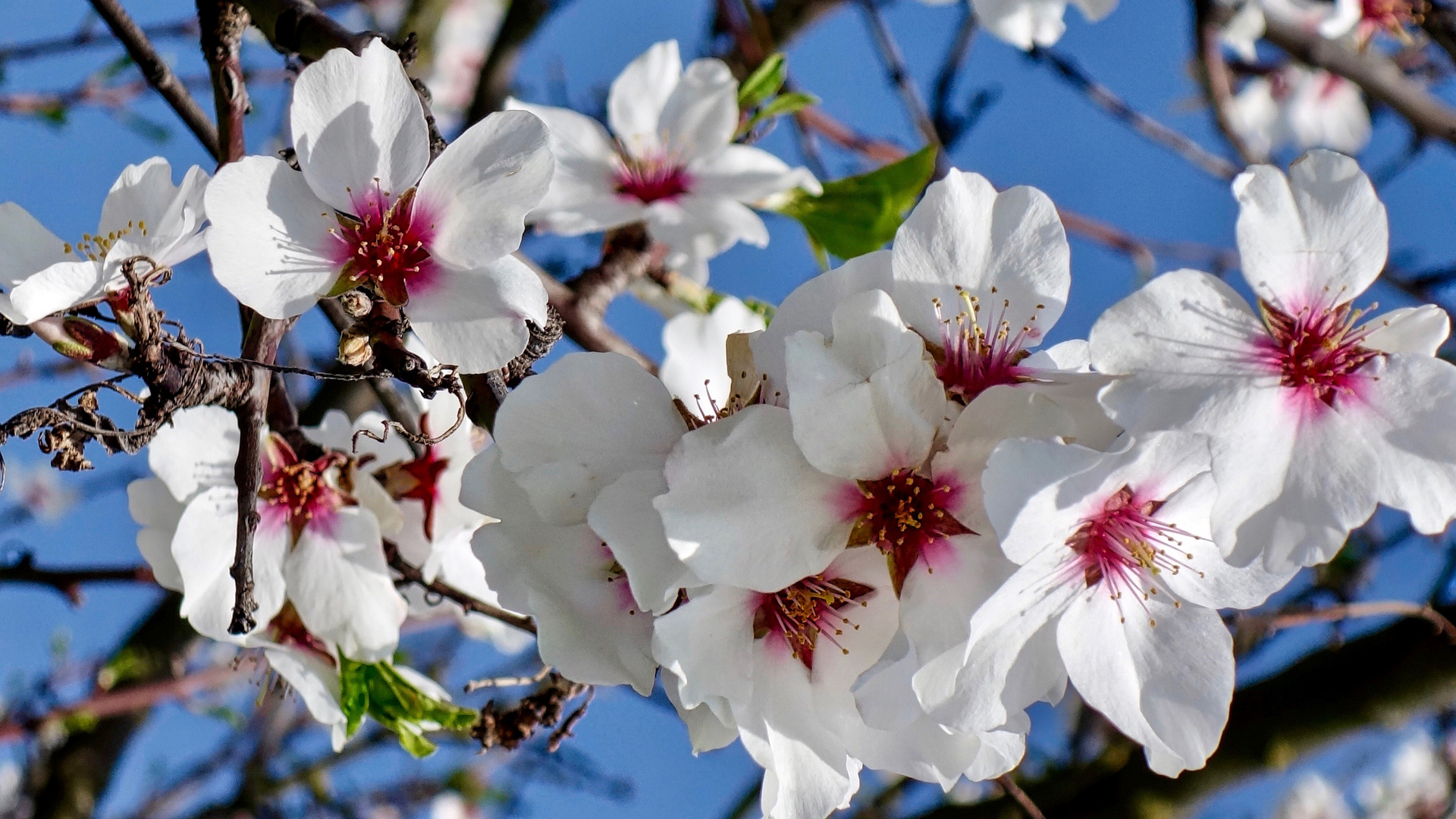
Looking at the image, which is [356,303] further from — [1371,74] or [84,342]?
[1371,74]

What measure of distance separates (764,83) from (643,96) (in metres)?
0.14

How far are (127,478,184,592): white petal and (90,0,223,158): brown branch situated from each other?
1.00 feet

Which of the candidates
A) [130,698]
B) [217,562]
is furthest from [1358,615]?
[130,698]

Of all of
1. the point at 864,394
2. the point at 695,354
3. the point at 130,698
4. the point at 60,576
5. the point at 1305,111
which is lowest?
the point at 130,698

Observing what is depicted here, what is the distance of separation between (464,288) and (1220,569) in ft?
1.65

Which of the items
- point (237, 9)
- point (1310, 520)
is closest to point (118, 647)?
point (237, 9)

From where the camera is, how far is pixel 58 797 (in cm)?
201

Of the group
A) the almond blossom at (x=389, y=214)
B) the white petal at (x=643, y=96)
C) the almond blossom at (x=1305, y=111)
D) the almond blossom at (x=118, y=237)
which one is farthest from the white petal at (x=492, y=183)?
the almond blossom at (x=1305, y=111)

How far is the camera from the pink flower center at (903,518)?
1.98ft

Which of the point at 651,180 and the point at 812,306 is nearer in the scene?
the point at 812,306

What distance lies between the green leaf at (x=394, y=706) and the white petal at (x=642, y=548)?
15.1 inches

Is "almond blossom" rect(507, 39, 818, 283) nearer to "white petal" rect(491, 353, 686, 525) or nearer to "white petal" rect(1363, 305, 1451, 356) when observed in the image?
"white petal" rect(491, 353, 686, 525)

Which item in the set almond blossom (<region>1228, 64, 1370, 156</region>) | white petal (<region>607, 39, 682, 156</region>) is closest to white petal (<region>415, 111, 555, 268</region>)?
white petal (<region>607, 39, 682, 156</region>)

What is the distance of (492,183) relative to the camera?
0.62m
